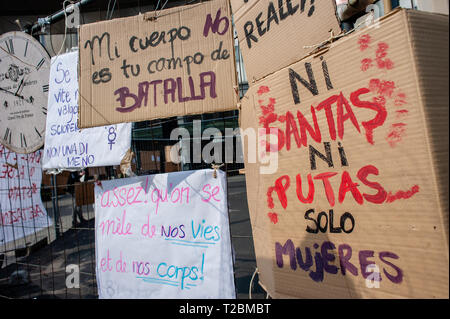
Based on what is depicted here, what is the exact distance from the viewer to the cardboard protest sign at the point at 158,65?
1.60 metres

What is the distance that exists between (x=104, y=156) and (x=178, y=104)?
2.35 ft

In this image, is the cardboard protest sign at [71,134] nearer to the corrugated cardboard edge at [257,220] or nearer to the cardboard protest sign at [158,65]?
the cardboard protest sign at [158,65]

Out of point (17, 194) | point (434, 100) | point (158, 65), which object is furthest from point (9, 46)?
point (434, 100)

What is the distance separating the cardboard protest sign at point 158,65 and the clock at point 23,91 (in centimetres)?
89

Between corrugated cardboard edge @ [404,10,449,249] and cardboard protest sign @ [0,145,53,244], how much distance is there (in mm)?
3699

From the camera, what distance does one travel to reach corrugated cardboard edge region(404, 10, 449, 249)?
2.75 ft

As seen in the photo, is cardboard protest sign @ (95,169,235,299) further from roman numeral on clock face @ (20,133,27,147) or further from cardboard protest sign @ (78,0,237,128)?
roman numeral on clock face @ (20,133,27,147)

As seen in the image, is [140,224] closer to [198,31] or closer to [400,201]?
[198,31]

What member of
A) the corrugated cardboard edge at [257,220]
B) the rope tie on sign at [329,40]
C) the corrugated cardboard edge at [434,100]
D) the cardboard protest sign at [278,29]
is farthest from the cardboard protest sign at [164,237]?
the corrugated cardboard edge at [434,100]

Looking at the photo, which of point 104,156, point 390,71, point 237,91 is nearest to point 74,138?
point 104,156

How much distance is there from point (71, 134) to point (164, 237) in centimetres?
113
